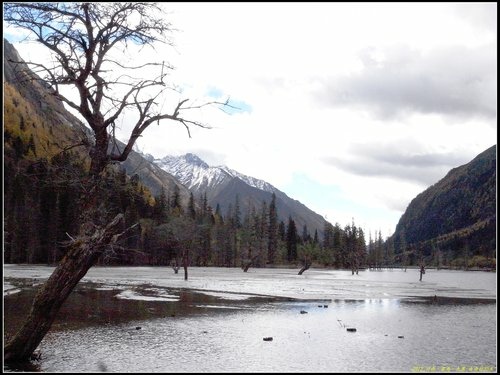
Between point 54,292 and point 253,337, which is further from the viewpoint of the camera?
point 253,337

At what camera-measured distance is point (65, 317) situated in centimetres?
2880

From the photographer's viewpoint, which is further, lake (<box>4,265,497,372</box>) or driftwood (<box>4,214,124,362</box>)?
lake (<box>4,265,497,372</box>)

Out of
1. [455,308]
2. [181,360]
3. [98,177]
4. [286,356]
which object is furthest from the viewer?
[455,308]

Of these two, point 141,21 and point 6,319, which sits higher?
point 141,21

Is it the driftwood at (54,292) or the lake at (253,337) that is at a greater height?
the driftwood at (54,292)

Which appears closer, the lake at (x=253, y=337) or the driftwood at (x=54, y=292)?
the driftwood at (x=54, y=292)

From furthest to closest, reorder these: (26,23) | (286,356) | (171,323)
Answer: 1. (171,323)
2. (286,356)
3. (26,23)

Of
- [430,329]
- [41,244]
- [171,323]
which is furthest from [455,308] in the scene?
[41,244]

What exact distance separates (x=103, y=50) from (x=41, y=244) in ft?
449

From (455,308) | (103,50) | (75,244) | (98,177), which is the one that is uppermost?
(103,50)

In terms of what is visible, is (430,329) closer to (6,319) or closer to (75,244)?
(75,244)

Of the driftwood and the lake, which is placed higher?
the driftwood

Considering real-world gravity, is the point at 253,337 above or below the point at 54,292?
below

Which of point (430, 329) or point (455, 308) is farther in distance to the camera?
point (455, 308)
